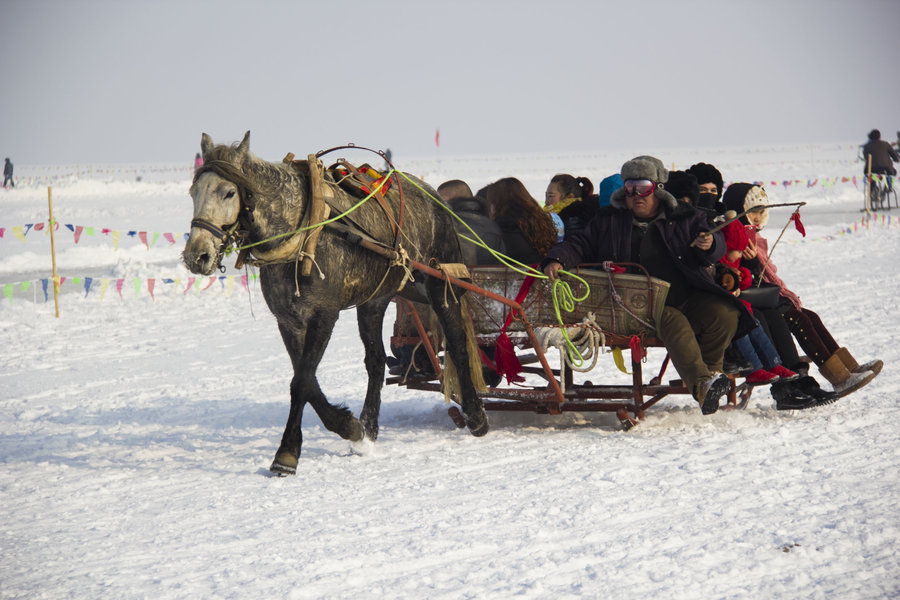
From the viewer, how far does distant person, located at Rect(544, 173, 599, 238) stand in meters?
7.84

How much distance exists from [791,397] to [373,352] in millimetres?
2966

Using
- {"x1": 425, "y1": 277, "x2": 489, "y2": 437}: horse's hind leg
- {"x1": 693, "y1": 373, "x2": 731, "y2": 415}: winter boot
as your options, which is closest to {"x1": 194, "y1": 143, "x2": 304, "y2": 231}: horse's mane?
{"x1": 425, "y1": 277, "x2": 489, "y2": 437}: horse's hind leg

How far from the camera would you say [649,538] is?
450 cm

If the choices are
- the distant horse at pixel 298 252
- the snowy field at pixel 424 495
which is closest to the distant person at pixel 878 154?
the snowy field at pixel 424 495

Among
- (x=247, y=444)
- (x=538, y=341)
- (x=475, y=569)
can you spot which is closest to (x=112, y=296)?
(x=247, y=444)

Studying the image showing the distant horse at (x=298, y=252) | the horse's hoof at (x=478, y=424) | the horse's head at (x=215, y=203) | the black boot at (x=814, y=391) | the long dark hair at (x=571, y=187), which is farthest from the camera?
the long dark hair at (x=571, y=187)

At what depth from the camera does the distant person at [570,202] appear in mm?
7844

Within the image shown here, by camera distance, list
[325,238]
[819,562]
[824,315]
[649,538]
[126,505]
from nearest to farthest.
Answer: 1. [819,562]
2. [649,538]
3. [126,505]
4. [325,238]
5. [824,315]

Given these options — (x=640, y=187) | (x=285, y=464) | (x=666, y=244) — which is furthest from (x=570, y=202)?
(x=285, y=464)

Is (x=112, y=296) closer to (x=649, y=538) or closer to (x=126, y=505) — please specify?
(x=126, y=505)

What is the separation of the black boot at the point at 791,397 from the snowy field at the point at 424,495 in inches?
5.7

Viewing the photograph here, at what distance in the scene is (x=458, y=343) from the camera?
7074mm

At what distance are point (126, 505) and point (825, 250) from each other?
1540 cm

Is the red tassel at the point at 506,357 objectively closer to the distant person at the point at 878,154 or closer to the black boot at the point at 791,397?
the black boot at the point at 791,397
